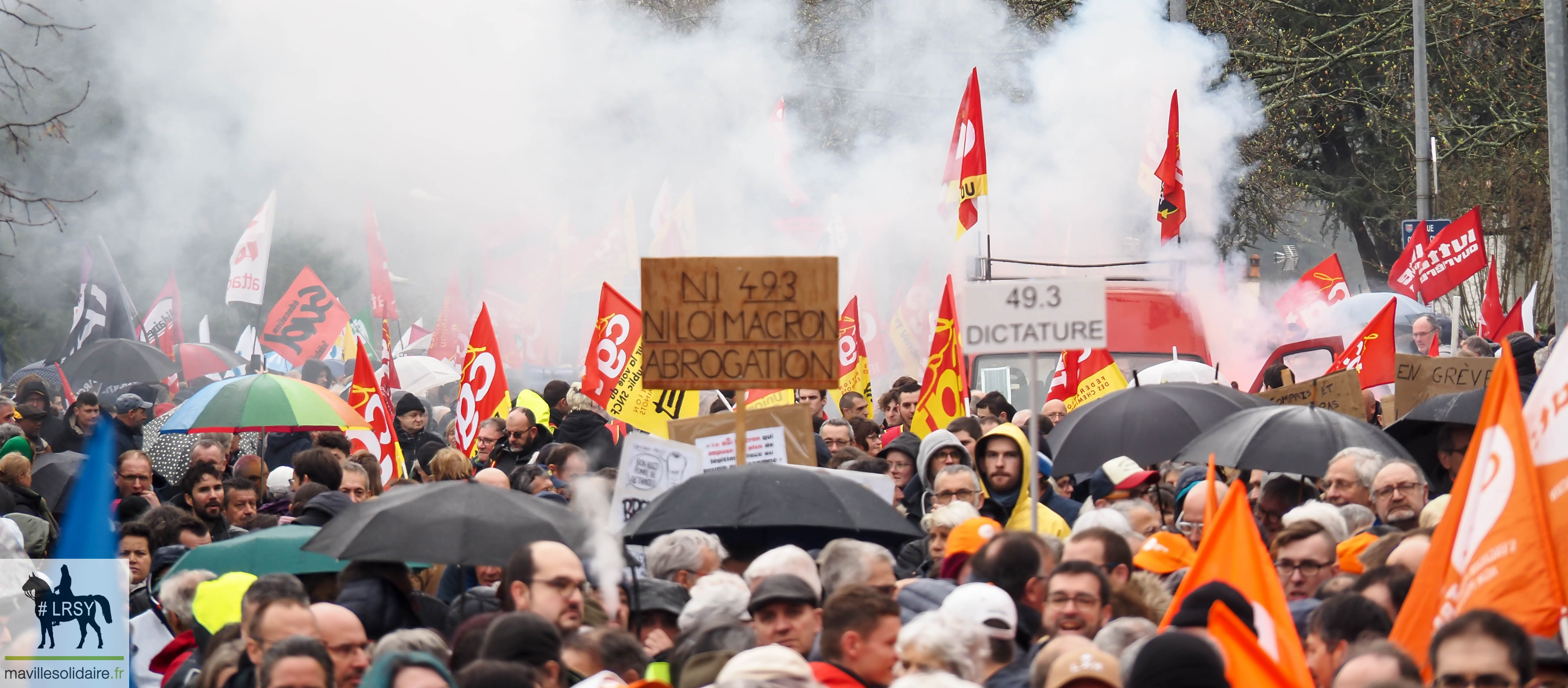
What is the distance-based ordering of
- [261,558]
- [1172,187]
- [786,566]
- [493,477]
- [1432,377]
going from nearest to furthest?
[786,566] → [261,558] → [493,477] → [1432,377] → [1172,187]

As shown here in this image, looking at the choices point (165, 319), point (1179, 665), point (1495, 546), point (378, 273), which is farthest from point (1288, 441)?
point (165, 319)

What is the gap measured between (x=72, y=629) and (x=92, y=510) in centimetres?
43

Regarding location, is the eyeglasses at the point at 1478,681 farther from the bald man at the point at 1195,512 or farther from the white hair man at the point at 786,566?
the bald man at the point at 1195,512

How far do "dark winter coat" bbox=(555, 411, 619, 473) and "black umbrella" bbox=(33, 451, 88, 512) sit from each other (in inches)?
106

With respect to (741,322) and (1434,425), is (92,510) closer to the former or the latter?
(741,322)

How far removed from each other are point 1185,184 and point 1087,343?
12.2 m

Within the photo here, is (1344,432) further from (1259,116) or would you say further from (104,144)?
(104,144)

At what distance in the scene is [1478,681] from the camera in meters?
3.88

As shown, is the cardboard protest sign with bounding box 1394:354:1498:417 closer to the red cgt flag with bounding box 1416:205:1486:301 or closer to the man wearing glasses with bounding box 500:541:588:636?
the man wearing glasses with bounding box 500:541:588:636

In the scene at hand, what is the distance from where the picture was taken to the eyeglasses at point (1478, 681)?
3.86 meters

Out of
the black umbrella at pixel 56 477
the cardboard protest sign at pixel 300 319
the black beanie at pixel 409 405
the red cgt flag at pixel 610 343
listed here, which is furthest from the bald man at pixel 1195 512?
the cardboard protest sign at pixel 300 319

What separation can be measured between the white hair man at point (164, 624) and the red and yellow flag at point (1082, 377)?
21.6 ft

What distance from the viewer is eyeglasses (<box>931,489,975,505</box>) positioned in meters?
7.07

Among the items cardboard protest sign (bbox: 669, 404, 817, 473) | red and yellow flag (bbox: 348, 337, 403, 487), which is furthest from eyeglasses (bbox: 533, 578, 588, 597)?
red and yellow flag (bbox: 348, 337, 403, 487)
